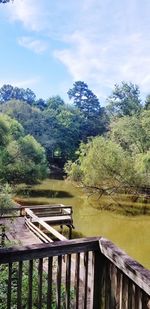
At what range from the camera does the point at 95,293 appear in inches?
90.1

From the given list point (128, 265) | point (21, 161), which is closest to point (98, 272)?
point (128, 265)

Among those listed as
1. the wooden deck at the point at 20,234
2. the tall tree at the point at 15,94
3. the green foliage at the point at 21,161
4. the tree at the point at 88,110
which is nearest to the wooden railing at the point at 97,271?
the wooden deck at the point at 20,234

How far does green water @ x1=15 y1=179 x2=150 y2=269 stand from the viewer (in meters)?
10.4

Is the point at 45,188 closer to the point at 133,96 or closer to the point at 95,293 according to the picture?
the point at 133,96

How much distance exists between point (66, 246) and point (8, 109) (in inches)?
1121

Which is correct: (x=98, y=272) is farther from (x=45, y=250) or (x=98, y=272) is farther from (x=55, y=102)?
(x=55, y=102)

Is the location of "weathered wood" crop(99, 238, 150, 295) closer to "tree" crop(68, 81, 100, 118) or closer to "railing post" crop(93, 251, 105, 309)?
"railing post" crop(93, 251, 105, 309)

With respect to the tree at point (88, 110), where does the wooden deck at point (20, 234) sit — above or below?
below

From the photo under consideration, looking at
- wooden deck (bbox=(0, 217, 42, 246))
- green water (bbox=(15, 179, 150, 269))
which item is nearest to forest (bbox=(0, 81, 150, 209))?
wooden deck (bbox=(0, 217, 42, 246))

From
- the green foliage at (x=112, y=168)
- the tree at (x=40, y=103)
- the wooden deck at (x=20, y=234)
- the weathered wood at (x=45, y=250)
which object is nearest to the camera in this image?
the weathered wood at (x=45, y=250)

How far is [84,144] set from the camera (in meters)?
19.9

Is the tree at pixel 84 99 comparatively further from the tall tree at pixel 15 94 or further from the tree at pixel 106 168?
the tree at pixel 106 168

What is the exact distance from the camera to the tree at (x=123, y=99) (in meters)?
33.2

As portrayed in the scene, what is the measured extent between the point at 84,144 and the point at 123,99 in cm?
1539
